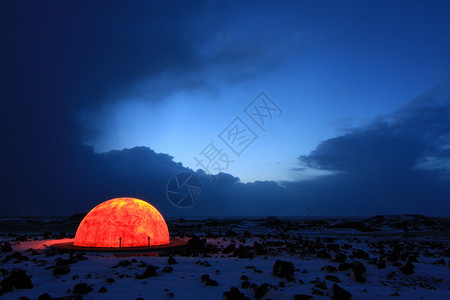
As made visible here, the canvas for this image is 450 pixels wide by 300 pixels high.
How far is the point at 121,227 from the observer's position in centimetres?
1672

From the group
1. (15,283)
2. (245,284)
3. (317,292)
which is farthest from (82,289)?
(317,292)

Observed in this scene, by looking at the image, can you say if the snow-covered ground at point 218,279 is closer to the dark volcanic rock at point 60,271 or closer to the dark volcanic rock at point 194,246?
the dark volcanic rock at point 60,271

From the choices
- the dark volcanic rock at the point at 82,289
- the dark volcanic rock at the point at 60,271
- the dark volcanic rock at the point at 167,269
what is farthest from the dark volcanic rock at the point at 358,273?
the dark volcanic rock at the point at 60,271

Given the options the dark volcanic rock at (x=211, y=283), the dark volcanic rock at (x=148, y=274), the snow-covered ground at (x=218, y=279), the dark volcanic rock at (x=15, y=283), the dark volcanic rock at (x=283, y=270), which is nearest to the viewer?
the snow-covered ground at (x=218, y=279)

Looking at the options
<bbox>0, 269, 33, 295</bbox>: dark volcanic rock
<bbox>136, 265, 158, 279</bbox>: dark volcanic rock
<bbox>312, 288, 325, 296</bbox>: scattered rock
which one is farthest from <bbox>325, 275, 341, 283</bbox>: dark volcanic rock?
<bbox>0, 269, 33, 295</bbox>: dark volcanic rock

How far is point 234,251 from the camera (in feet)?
54.2

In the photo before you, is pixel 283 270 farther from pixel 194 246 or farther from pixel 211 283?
pixel 194 246

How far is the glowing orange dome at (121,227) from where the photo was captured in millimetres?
16578

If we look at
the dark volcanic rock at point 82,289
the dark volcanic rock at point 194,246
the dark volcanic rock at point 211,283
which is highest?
the dark volcanic rock at point 194,246

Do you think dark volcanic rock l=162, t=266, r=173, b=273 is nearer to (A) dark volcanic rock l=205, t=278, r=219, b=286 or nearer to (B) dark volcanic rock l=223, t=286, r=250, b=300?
(A) dark volcanic rock l=205, t=278, r=219, b=286

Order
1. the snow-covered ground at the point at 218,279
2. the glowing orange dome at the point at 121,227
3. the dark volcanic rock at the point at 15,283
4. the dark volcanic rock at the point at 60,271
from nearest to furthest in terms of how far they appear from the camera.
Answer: the snow-covered ground at the point at 218,279, the dark volcanic rock at the point at 15,283, the dark volcanic rock at the point at 60,271, the glowing orange dome at the point at 121,227

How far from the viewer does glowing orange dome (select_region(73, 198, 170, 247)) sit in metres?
16.6

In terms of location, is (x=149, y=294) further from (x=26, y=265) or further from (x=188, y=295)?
(x=26, y=265)

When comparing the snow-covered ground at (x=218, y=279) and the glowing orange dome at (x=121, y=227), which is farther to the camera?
the glowing orange dome at (x=121, y=227)
